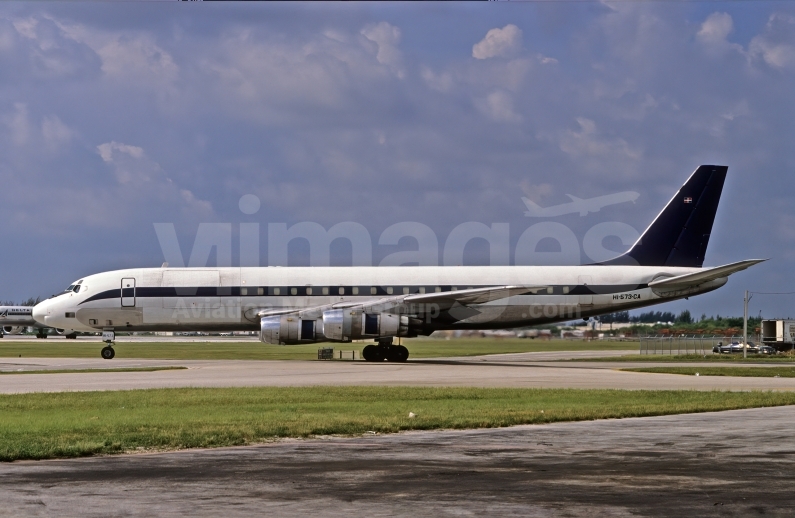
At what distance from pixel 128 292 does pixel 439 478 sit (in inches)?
1319

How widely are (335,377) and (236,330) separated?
13.4 metres

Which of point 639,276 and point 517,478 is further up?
point 639,276

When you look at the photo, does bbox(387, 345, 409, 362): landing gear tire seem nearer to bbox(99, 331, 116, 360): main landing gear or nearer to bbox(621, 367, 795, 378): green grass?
bbox(621, 367, 795, 378): green grass

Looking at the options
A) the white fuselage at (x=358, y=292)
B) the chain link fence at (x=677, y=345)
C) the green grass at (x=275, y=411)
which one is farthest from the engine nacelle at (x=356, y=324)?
the chain link fence at (x=677, y=345)

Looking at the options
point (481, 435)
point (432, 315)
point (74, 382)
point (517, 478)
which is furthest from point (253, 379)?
point (517, 478)

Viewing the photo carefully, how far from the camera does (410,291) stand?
40.2 m

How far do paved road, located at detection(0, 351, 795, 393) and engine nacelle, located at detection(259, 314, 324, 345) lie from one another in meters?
1.12

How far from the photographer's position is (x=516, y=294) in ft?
127

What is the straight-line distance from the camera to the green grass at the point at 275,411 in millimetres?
14062

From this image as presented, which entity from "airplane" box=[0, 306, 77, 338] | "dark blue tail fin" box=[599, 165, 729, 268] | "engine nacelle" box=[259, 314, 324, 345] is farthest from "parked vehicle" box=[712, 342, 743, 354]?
"airplane" box=[0, 306, 77, 338]

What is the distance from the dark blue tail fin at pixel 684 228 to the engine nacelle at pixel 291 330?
44.9 feet

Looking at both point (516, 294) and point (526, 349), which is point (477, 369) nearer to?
point (516, 294)

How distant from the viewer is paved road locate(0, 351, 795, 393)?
1027 inches

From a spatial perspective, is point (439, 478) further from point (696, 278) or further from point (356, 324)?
point (696, 278)
